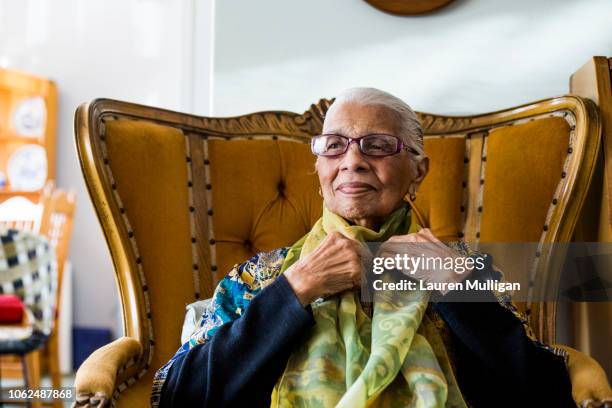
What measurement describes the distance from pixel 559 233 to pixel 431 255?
20.4 inches

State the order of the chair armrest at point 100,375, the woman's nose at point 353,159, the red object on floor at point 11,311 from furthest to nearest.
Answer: the red object on floor at point 11,311 → the woman's nose at point 353,159 → the chair armrest at point 100,375

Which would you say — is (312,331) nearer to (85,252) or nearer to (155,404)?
(155,404)

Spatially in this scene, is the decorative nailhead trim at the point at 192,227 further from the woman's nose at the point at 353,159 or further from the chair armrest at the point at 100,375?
the woman's nose at the point at 353,159

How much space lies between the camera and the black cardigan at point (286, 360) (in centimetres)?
110

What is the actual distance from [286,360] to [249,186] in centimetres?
56

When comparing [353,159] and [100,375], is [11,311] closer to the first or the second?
[100,375]

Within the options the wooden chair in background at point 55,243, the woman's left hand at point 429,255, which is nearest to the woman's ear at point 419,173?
the woman's left hand at point 429,255

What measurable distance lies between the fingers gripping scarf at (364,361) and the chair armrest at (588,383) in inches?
8.6

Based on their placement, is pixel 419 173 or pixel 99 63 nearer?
pixel 419 173

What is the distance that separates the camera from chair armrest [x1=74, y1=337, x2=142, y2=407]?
1013 millimetres

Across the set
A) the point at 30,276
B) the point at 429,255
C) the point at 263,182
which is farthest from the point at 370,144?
the point at 30,276

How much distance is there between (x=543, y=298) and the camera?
156 cm

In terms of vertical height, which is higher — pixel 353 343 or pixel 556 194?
pixel 556 194

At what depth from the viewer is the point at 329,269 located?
1157 mm
